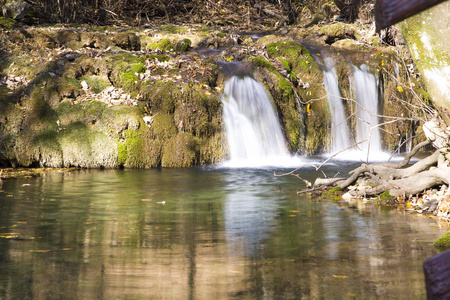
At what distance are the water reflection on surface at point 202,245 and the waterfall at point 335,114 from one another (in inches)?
256

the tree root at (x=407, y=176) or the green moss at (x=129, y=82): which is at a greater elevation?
the green moss at (x=129, y=82)

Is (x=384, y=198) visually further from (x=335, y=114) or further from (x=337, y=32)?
(x=337, y=32)

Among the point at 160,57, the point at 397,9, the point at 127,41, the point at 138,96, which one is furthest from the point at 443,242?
the point at 127,41

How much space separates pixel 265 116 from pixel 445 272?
12.8m

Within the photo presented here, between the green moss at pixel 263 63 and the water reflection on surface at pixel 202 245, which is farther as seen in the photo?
the green moss at pixel 263 63

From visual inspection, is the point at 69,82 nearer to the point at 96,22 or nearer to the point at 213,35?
the point at 213,35

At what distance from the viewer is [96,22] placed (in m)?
22.1

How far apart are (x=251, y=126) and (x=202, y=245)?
28.2 ft

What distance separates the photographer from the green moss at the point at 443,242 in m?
5.67

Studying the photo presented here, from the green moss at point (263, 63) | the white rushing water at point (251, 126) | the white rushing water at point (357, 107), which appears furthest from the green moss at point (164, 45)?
the white rushing water at point (357, 107)

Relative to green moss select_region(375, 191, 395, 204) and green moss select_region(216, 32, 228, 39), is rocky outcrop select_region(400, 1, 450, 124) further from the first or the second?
green moss select_region(216, 32, 228, 39)

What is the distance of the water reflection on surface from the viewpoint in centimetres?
447

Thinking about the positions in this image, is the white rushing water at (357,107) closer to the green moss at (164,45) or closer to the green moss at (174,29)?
the green moss at (164,45)

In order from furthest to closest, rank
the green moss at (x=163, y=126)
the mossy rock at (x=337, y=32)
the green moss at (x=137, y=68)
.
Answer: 1. the mossy rock at (x=337, y=32)
2. the green moss at (x=137, y=68)
3. the green moss at (x=163, y=126)
